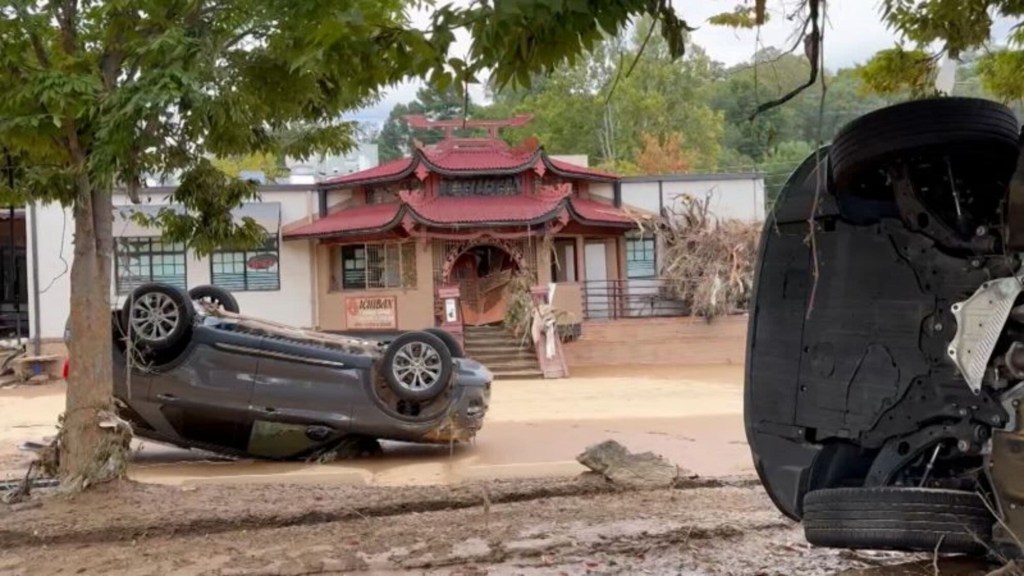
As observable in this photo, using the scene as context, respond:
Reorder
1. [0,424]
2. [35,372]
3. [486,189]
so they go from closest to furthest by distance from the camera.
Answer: [0,424] → [35,372] → [486,189]

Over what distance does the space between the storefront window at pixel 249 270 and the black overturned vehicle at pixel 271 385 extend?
1873 cm

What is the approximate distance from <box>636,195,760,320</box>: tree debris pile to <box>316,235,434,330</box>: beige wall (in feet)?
22.0

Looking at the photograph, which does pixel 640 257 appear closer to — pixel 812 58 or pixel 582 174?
pixel 582 174

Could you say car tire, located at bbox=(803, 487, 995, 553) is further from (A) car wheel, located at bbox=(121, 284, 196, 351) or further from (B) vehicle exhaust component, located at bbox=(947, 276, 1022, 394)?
(A) car wheel, located at bbox=(121, 284, 196, 351)

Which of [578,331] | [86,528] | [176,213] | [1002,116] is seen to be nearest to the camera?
[1002,116]

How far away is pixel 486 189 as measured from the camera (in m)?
27.8

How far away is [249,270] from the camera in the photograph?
2844 centimetres

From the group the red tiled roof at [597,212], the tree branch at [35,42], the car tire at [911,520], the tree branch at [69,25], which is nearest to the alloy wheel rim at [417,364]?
the tree branch at [69,25]

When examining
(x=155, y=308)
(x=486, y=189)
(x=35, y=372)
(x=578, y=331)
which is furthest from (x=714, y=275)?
(x=155, y=308)

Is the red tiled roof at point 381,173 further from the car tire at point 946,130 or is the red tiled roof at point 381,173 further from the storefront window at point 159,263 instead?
the car tire at point 946,130

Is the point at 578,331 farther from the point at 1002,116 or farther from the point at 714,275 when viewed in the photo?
→ the point at 1002,116

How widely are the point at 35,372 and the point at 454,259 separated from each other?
11331 millimetres

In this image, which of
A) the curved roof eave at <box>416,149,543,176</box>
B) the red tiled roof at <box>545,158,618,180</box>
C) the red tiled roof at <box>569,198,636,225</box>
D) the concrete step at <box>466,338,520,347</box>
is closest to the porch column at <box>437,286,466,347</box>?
the concrete step at <box>466,338,520,347</box>

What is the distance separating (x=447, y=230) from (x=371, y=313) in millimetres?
3319
